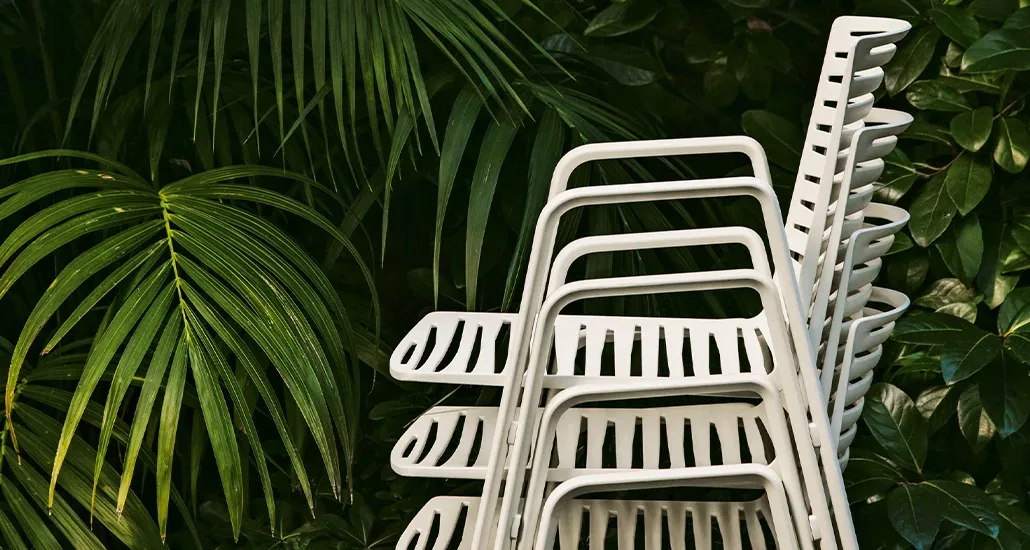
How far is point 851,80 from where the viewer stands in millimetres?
868

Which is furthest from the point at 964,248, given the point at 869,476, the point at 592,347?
the point at 592,347

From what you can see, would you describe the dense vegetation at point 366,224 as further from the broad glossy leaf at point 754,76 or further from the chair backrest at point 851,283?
the chair backrest at point 851,283

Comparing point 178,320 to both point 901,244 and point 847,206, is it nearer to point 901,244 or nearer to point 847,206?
point 847,206

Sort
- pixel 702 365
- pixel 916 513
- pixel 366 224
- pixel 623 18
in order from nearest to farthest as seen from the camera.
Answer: pixel 702 365 < pixel 916 513 < pixel 623 18 < pixel 366 224

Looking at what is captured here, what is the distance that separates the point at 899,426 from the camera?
1.21 m

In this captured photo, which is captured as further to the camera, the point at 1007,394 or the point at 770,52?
the point at 770,52

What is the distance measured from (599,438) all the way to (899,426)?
45 centimetres

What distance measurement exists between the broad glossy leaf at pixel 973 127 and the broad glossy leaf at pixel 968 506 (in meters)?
0.42

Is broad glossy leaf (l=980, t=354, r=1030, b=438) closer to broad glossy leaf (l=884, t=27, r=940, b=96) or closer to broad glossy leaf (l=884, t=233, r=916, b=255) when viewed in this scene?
broad glossy leaf (l=884, t=233, r=916, b=255)

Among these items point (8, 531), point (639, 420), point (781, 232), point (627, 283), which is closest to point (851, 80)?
point (781, 232)

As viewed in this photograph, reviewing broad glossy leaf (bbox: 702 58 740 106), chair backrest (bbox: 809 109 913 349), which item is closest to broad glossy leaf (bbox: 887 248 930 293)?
broad glossy leaf (bbox: 702 58 740 106)

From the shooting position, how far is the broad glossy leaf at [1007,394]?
1140 mm

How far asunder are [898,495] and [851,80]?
53 centimetres

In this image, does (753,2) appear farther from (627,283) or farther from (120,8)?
(120,8)
